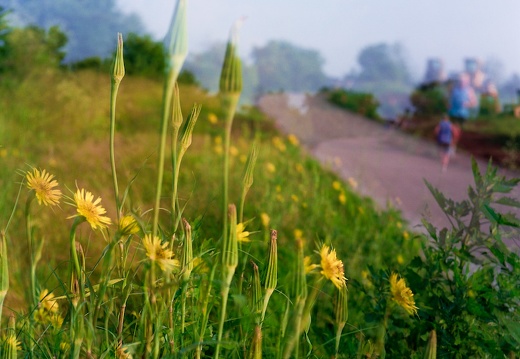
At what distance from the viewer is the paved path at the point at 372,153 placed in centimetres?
376

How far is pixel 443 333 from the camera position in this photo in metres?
0.97

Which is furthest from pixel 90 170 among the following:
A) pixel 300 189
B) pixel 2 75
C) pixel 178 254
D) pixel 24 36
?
pixel 24 36

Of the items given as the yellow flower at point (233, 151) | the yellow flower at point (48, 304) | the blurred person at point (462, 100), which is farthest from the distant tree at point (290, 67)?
the yellow flower at point (48, 304)

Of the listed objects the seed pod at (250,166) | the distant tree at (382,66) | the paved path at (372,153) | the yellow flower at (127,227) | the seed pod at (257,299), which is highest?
the distant tree at (382,66)

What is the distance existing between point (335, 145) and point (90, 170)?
3.03 meters

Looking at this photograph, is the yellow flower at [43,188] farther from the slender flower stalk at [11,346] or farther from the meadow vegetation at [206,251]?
the slender flower stalk at [11,346]

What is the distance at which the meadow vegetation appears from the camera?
652 mm

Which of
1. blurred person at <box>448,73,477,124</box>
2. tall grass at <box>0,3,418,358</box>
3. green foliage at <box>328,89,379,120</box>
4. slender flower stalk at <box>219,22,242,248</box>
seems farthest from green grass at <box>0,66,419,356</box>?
green foliage at <box>328,89,379,120</box>

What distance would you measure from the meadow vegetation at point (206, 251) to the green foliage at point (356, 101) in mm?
2252

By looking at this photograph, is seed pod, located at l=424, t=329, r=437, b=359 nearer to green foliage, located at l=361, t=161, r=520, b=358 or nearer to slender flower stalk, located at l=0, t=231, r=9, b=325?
green foliage, located at l=361, t=161, r=520, b=358

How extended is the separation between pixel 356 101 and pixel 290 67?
88 cm

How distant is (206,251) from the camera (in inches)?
28.4

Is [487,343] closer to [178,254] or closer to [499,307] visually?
[499,307]

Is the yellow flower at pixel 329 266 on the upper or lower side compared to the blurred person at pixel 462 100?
lower
